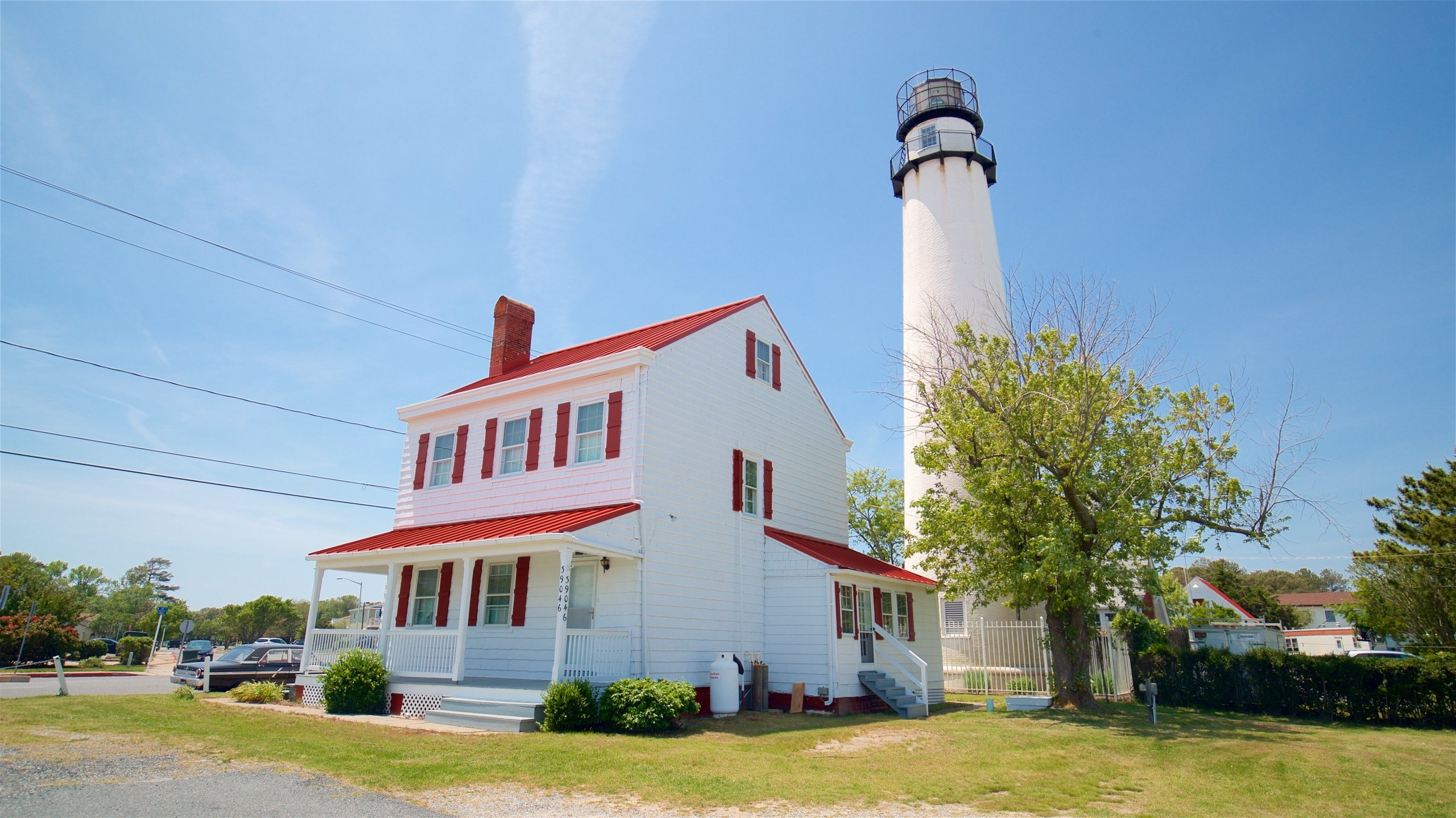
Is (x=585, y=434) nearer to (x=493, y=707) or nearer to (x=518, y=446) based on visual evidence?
(x=518, y=446)

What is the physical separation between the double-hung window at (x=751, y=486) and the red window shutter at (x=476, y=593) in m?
6.23

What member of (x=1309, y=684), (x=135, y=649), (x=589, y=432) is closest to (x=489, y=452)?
(x=589, y=432)

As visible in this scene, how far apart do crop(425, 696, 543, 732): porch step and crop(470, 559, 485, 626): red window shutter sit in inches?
114

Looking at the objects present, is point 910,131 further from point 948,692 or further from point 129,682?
point 129,682

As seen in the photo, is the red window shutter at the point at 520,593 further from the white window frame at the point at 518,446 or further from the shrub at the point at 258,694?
the shrub at the point at 258,694

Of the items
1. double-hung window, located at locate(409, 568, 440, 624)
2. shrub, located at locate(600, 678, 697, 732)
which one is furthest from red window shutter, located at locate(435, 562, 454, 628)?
shrub, located at locate(600, 678, 697, 732)

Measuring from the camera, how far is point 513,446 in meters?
18.4

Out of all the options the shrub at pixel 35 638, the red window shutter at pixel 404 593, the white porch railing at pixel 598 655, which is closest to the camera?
the white porch railing at pixel 598 655

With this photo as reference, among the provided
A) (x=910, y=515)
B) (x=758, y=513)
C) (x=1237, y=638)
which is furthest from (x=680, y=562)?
(x=1237, y=638)

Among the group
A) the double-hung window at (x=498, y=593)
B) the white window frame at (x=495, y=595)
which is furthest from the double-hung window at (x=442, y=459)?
the double-hung window at (x=498, y=593)

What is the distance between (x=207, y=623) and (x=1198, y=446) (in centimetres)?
10817

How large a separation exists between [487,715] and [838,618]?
7.63 m

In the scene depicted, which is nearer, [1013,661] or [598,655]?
[598,655]

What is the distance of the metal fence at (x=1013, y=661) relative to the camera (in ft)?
67.7
